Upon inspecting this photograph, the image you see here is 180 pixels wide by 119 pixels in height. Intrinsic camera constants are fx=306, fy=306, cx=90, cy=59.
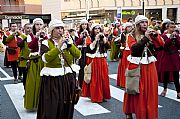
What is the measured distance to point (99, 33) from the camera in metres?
6.48

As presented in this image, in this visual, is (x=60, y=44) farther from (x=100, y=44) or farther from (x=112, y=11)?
(x=112, y=11)

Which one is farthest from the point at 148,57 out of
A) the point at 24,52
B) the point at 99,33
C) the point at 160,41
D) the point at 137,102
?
the point at 24,52

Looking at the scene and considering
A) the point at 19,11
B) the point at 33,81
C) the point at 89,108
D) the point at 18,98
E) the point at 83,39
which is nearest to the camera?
the point at 33,81

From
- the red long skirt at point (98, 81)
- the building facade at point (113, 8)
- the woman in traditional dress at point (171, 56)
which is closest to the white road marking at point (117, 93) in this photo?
the red long skirt at point (98, 81)

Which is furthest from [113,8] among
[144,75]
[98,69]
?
[144,75]

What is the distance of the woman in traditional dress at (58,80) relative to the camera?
14.1 feet

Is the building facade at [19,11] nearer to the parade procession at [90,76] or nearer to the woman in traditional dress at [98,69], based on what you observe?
the parade procession at [90,76]

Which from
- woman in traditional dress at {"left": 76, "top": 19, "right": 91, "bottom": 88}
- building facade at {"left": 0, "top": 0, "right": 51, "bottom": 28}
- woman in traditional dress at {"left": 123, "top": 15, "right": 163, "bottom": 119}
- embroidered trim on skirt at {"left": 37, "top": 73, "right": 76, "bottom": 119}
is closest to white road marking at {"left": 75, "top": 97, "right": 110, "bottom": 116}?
woman in traditional dress at {"left": 76, "top": 19, "right": 91, "bottom": 88}

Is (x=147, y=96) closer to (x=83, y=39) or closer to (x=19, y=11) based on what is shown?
(x=83, y=39)

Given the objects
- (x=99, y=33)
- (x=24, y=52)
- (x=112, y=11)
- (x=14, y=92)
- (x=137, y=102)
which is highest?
(x=112, y=11)

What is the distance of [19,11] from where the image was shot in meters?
42.8

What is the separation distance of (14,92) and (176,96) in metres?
4.06

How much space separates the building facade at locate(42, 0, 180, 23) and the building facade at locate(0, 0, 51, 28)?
127cm

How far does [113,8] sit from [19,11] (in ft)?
43.2
